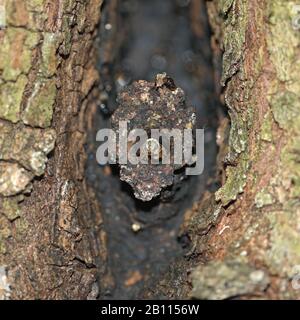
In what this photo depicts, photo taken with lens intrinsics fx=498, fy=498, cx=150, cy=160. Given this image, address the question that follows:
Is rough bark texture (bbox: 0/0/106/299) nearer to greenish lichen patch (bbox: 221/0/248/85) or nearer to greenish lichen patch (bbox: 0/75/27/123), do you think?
greenish lichen patch (bbox: 0/75/27/123)

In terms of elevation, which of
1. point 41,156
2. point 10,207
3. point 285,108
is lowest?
point 10,207

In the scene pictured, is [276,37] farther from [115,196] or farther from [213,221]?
[115,196]

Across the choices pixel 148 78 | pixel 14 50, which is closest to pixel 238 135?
pixel 148 78

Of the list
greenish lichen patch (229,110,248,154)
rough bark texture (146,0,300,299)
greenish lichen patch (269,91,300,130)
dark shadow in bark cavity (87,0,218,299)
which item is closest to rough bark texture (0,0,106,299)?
dark shadow in bark cavity (87,0,218,299)

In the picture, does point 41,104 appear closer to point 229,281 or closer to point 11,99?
point 11,99

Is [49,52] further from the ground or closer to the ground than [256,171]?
further from the ground

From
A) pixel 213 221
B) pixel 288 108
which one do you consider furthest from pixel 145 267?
pixel 288 108

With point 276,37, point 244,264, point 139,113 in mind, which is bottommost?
point 244,264

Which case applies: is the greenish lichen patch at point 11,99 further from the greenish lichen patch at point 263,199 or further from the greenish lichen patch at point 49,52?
the greenish lichen patch at point 263,199
